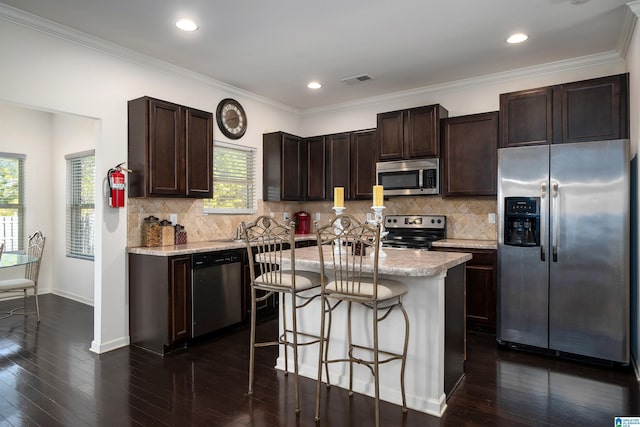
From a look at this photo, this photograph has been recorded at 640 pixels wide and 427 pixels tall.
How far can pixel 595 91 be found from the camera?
346 cm

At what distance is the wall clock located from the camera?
460 centimetres

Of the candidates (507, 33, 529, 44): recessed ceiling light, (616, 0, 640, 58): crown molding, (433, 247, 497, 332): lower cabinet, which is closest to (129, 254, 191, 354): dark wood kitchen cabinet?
(433, 247, 497, 332): lower cabinet

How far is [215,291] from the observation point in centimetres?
375

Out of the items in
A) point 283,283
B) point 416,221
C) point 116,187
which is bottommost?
point 283,283

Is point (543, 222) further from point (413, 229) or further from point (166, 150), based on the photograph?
point (166, 150)

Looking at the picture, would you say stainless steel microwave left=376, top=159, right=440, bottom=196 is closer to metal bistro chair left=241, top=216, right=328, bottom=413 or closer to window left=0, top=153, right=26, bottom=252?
metal bistro chair left=241, top=216, right=328, bottom=413

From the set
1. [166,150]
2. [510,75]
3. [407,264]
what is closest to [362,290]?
[407,264]

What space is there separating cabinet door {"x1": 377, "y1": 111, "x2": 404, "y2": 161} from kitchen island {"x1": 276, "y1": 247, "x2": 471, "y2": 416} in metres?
2.16

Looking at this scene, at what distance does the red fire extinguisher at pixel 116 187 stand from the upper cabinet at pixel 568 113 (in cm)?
371

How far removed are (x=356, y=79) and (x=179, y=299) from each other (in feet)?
10.1

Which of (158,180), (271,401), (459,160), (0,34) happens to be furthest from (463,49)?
(0,34)

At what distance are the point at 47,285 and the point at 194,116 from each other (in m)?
3.95

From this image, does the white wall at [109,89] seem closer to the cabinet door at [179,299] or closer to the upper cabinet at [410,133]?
the upper cabinet at [410,133]

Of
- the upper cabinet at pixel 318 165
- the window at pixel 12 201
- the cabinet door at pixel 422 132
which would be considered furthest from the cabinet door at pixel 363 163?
the window at pixel 12 201
